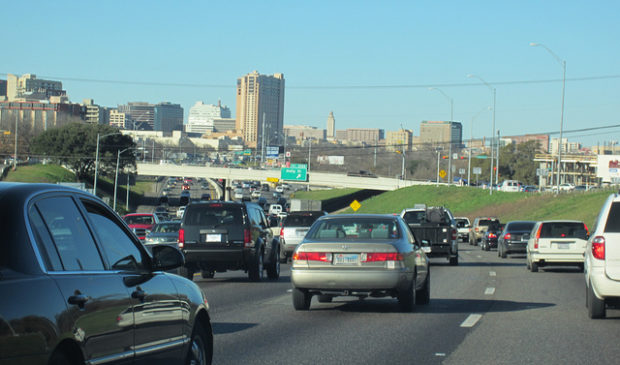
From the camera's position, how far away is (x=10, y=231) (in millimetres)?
4555

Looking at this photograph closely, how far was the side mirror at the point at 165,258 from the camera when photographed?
20.7 ft

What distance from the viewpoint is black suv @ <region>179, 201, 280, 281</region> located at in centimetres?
2017

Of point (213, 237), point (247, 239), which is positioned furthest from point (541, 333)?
point (213, 237)

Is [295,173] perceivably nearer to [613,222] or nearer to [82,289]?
[613,222]

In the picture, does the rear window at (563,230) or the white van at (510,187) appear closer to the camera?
the rear window at (563,230)

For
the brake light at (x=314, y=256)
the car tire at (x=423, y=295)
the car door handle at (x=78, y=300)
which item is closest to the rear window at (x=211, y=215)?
the car tire at (x=423, y=295)

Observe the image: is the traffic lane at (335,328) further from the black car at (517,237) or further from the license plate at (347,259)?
the black car at (517,237)

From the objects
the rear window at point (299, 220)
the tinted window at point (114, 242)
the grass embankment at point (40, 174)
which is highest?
the tinted window at point (114, 242)

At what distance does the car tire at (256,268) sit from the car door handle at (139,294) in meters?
14.9

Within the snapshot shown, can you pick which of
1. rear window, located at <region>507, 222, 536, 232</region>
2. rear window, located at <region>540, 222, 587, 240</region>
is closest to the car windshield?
rear window, located at <region>540, 222, 587, 240</region>

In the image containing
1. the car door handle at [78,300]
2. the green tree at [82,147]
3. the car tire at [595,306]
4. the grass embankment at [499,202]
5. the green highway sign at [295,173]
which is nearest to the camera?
the car door handle at [78,300]

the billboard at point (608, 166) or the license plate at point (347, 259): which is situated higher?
the billboard at point (608, 166)

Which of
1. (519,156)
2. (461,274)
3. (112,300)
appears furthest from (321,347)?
(519,156)

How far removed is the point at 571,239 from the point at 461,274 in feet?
11.8
